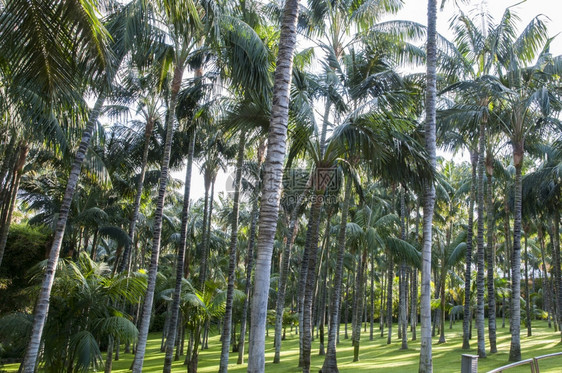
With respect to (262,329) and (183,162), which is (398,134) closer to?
(262,329)

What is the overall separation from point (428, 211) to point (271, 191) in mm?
5681

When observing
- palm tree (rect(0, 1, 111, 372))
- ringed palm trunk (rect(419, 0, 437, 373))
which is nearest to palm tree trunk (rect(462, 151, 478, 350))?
ringed palm trunk (rect(419, 0, 437, 373))

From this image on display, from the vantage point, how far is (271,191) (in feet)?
22.2

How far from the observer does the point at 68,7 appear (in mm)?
5527

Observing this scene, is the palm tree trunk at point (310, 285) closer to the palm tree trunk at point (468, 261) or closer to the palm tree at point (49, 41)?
the palm tree at point (49, 41)

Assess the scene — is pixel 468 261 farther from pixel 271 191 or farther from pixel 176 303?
pixel 271 191

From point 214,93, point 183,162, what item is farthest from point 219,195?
→ point 214,93

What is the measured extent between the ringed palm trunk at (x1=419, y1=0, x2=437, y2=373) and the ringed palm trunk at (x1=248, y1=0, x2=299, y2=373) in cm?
482

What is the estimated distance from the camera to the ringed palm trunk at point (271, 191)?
6.28 meters

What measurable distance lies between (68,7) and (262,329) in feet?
16.6

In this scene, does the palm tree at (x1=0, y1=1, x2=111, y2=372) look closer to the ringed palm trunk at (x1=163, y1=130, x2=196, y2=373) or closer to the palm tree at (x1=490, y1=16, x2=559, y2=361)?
the ringed palm trunk at (x1=163, y1=130, x2=196, y2=373)

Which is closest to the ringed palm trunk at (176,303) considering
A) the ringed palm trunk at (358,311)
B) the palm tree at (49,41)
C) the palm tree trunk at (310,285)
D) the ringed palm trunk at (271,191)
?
the palm tree trunk at (310,285)

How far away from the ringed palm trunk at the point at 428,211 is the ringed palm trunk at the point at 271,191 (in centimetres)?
482

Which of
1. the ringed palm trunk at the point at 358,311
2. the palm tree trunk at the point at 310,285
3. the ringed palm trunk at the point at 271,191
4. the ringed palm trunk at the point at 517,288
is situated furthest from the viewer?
the ringed palm trunk at the point at 358,311
